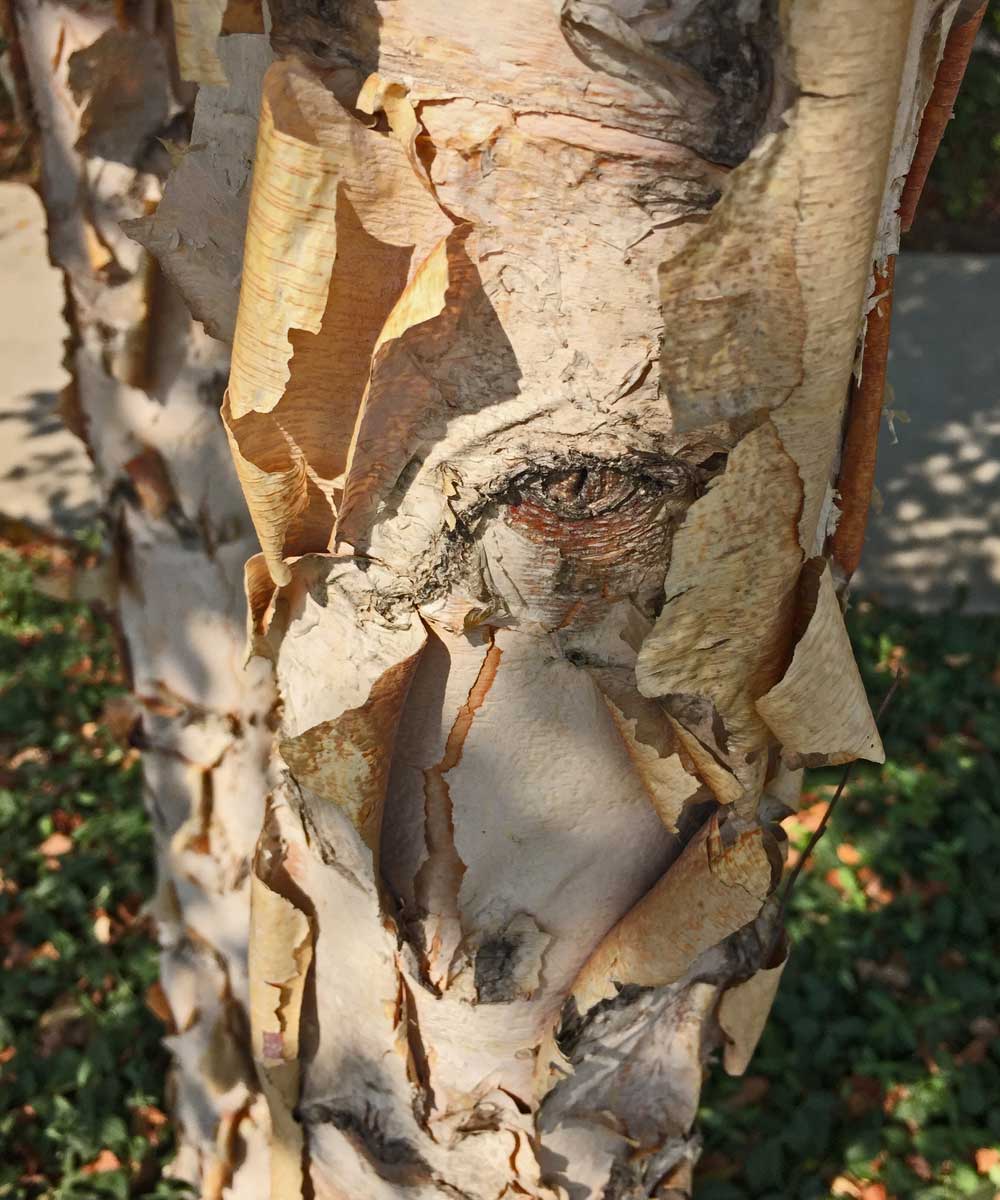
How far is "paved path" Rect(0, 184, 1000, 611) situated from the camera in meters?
4.66

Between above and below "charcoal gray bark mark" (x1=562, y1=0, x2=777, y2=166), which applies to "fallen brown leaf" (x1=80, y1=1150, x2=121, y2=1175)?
below

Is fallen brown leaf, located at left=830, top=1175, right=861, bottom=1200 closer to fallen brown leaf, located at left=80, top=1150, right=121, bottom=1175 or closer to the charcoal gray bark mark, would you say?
fallen brown leaf, located at left=80, top=1150, right=121, bottom=1175

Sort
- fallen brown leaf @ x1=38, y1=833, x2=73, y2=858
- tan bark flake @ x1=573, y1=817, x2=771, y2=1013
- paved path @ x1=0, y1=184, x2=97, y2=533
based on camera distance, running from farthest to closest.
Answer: paved path @ x1=0, y1=184, x2=97, y2=533 < fallen brown leaf @ x1=38, y1=833, x2=73, y2=858 < tan bark flake @ x1=573, y1=817, x2=771, y2=1013

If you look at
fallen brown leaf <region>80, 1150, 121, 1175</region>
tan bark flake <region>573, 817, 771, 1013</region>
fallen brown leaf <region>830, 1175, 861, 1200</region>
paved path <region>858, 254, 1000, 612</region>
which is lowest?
fallen brown leaf <region>830, 1175, 861, 1200</region>

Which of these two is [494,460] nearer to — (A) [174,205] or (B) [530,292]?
(B) [530,292]

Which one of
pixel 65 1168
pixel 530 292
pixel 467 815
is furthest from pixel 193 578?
pixel 65 1168

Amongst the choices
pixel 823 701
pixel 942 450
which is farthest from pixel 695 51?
pixel 942 450

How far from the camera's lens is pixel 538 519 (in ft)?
2.59

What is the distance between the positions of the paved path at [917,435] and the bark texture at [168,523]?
303cm

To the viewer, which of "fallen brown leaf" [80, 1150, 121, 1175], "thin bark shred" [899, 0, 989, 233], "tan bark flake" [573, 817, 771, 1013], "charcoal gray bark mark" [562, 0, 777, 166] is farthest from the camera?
"fallen brown leaf" [80, 1150, 121, 1175]

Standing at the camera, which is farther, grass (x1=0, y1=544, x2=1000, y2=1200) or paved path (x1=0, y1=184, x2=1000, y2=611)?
paved path (x1=0, y1=184, x2=1000, y2=611)

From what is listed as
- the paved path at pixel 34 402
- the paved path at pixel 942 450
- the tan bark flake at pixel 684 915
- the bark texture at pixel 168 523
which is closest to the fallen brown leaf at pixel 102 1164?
the bark texture at pixel 168 523

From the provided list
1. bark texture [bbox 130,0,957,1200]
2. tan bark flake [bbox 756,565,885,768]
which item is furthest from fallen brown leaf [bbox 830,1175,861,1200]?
tan bark flake [bbox 756,565,885,768]

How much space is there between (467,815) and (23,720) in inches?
125
